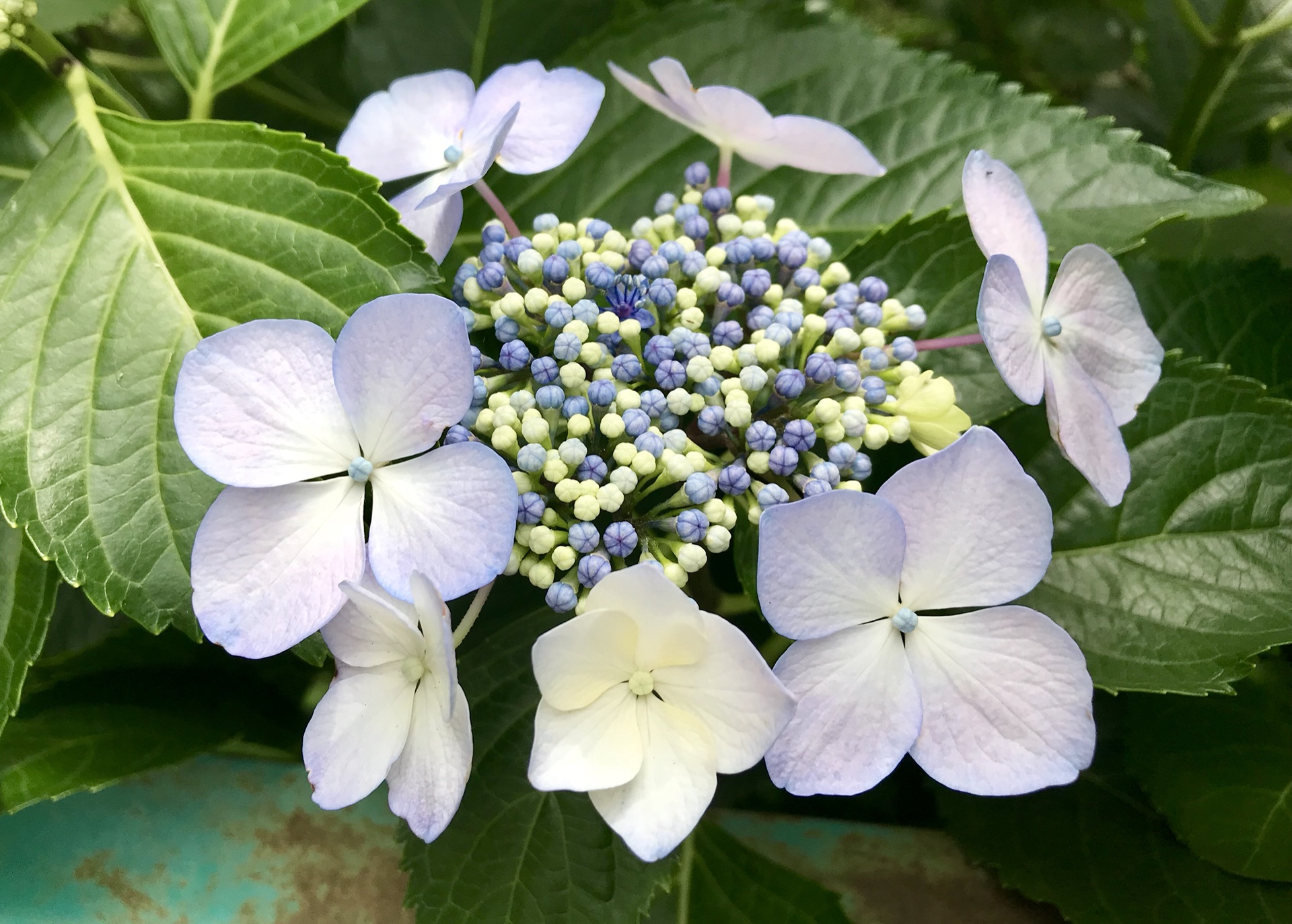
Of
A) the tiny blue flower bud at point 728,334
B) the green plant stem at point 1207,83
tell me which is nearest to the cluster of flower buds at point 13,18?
the tiny blue flower bud at point 728,334

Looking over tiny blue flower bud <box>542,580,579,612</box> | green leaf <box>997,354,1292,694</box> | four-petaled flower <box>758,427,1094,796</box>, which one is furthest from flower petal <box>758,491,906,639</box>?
green leaf <box>997,354,1292,694</box>

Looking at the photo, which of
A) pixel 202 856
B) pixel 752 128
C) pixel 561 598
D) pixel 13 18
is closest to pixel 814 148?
pixel 752 128

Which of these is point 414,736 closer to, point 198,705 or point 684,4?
point 198,705

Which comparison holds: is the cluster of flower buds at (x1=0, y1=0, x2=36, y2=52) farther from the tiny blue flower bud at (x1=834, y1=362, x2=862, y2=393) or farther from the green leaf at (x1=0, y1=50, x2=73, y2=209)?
the tiny blue flower bud at (x1=834, y1=362, x2=862, y2=393)

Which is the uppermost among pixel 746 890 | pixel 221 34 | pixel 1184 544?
pixel 221 34

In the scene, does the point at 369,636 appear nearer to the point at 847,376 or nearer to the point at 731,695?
the point at 731,695

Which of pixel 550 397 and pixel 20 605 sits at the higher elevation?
pixel 550 397
